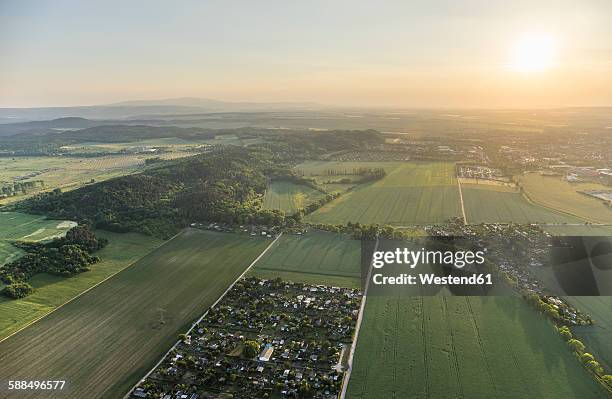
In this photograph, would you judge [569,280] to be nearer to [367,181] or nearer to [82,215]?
[367,181]

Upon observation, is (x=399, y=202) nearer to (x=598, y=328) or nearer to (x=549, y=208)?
(x=549, y=208)

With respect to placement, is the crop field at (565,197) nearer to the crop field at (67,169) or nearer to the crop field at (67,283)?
the crop field at (67,283)

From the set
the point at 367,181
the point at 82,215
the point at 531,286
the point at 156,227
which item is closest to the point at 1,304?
the point at 156,227

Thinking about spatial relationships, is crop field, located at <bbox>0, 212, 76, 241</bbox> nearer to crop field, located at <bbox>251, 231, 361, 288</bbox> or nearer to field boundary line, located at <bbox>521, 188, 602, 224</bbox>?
crop field, located at <bbox>251, 231, 361, 288</bbox>

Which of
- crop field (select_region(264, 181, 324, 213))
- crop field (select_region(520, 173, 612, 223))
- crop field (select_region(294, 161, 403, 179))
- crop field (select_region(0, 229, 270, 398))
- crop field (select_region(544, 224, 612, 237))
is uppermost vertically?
crop field (select_region(294, 161, 403, 179))

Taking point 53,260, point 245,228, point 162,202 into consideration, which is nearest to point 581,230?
point 245,228

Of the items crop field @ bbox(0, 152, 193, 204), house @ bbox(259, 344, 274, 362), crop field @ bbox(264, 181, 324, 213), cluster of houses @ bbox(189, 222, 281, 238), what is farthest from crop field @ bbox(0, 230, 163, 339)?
crop field @ bbox(0, 152, 193, 204)

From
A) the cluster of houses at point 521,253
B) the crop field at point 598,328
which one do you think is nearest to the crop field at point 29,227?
the cluster of houses at point 521,253
